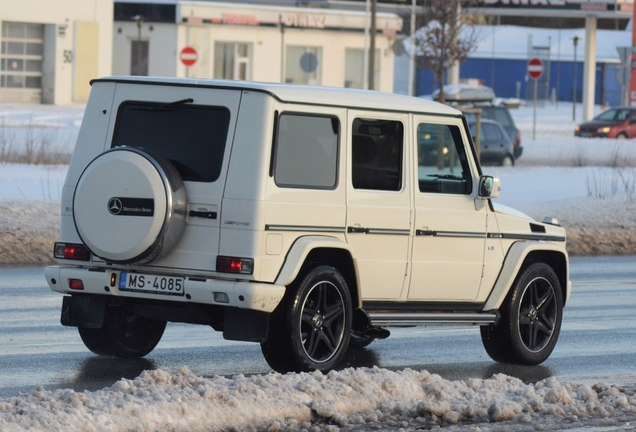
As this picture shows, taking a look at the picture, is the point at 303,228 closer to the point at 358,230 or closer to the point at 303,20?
the point at 358,230

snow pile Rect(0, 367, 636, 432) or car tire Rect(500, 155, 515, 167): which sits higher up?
car tire Rect(500, 155, 515, 167)

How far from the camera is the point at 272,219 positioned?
26.9 feet

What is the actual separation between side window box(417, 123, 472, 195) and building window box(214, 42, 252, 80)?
56635 mm

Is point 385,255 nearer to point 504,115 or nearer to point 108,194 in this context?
point 108,194

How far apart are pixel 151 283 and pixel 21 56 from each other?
50684 millimetres

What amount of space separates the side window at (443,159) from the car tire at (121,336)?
218 cm

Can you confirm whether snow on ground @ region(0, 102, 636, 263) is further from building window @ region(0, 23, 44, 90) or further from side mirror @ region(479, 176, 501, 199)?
building window @ region(0, 23, 44, 90)

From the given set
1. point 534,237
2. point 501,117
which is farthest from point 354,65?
point 534,237

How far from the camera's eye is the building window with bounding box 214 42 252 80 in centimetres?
6619

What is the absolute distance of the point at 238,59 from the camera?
66.9m

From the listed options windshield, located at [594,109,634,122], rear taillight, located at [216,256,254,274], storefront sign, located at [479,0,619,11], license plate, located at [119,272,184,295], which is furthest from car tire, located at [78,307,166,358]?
storefront sign, located at [479,0,619,11]

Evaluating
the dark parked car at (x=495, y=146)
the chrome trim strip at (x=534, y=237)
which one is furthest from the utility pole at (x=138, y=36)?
the chrome trim strip at (x=534, y=237)

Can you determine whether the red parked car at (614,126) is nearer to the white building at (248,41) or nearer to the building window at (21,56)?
the white building at (248,41)

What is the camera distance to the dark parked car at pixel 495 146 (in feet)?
112
